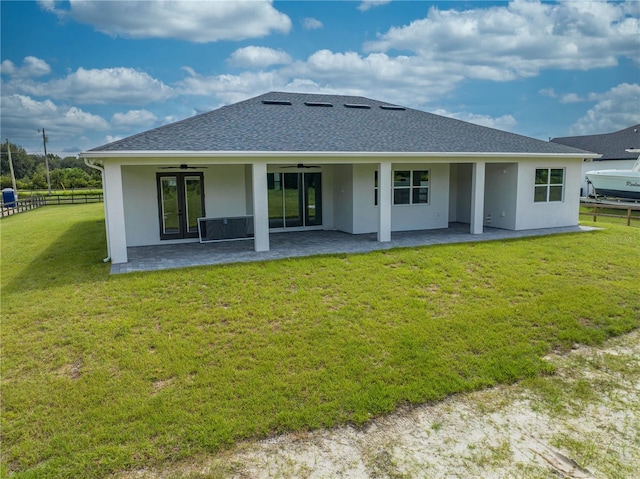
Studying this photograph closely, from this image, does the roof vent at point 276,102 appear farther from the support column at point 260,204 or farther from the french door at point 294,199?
the support column at point 260,204

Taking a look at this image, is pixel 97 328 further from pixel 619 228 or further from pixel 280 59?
pixel 280 59

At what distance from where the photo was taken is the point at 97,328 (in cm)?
668

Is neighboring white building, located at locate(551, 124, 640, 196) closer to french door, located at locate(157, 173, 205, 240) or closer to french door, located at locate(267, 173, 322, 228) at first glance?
french door, located at locate(267, 173, 322, 228)

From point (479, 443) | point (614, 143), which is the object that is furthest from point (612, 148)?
point (479, 443)

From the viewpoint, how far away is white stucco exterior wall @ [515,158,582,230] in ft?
47.5

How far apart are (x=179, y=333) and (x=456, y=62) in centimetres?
2068

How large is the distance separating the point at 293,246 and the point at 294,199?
344 cm

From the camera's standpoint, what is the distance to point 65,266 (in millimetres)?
10336

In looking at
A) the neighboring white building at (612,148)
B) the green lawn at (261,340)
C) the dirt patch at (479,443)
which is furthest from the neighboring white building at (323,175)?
the neighboring white building at (612,148)

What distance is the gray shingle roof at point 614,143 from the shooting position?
33.5 meters

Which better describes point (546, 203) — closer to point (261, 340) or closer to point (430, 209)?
point (430, 209)

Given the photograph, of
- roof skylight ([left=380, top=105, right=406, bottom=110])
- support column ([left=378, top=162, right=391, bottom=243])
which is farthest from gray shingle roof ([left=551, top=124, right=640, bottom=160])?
support column ([left=378, top=162, right=391, bottom=243])

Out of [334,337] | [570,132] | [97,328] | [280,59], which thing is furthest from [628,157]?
[97,328]

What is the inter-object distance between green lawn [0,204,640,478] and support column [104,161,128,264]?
531 millimetres
